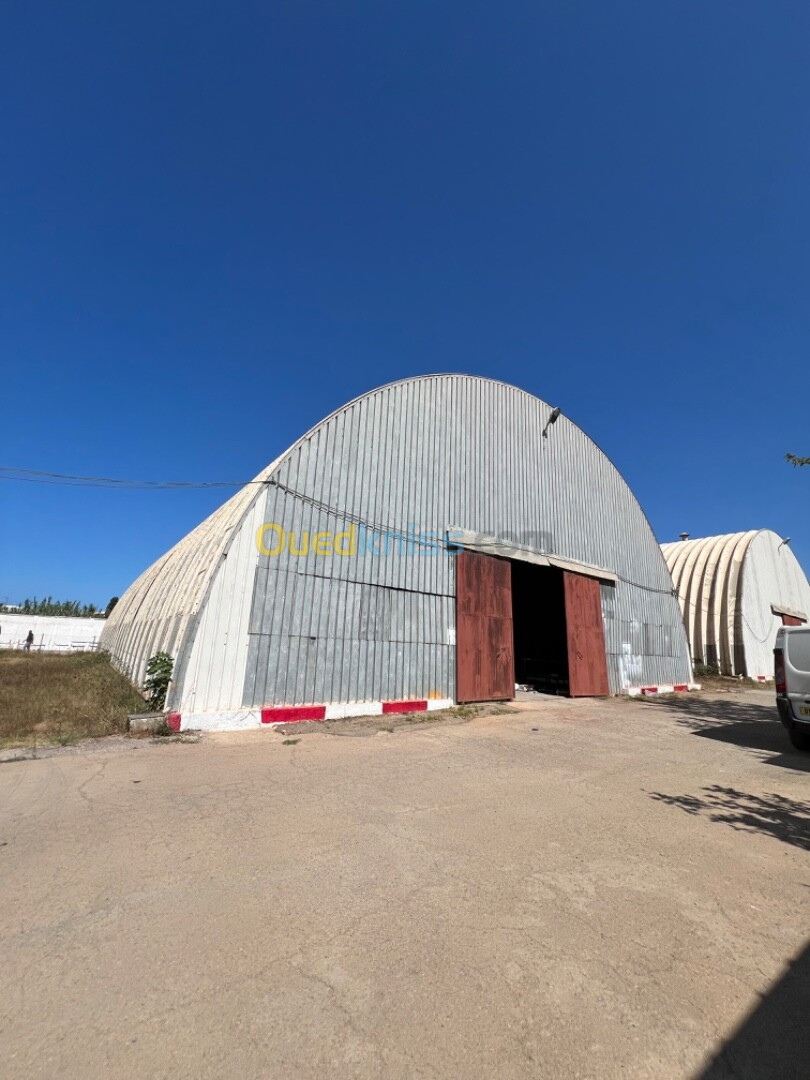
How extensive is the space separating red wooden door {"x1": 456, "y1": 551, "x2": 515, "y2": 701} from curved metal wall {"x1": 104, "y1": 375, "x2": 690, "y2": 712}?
37 cm

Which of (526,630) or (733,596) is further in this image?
(733,596)

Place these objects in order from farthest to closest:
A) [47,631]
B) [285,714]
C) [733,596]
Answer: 1. [47,631]
2. [733,596]
3. [285,714]

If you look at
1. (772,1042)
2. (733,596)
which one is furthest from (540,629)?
(772,1042)

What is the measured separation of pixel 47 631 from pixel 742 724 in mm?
62730

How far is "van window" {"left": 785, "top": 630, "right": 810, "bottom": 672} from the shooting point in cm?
848

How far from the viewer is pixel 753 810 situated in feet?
17.9

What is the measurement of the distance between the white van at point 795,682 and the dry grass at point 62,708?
11.3 metres

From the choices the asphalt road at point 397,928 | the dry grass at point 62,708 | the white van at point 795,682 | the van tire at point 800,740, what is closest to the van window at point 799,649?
the white van at point 795,682

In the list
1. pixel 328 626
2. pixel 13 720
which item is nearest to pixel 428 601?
pixel 328 626

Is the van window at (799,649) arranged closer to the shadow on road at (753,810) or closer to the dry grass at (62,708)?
the shadow on road at (753,810)

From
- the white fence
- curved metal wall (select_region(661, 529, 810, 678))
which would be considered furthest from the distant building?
curved metal wall (select_region(661, 529, 810, 678))

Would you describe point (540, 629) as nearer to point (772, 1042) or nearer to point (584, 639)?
point (584, 639)

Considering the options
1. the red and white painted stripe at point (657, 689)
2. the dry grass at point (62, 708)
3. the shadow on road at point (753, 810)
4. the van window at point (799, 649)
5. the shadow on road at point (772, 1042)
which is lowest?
the red and white painted stripe at point (657, 689)

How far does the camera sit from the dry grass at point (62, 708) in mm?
8062
